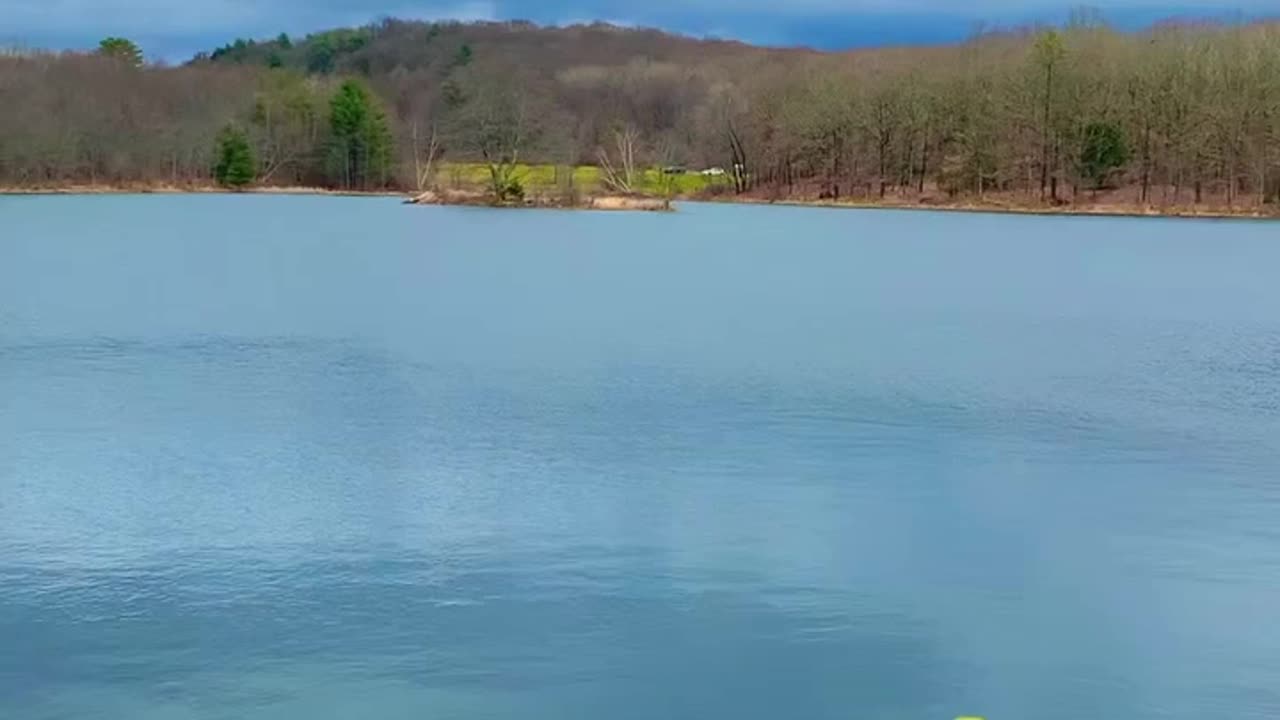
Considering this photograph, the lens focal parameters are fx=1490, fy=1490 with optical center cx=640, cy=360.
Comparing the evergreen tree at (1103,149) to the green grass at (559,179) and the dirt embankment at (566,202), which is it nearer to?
the dirt embankment at (566,202)

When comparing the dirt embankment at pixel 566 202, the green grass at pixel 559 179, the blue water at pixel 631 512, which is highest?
the green grass at pixel 559 179

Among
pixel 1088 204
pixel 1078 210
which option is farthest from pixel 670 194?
pixel 1088 204

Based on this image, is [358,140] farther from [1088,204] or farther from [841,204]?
[1088,204]

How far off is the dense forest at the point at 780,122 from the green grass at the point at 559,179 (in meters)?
1.06

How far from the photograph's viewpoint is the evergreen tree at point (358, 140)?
274 feet

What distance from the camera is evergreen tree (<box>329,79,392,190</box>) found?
83438 millimetres

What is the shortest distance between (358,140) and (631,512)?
74700 millimetres

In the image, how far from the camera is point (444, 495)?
12.3 metres

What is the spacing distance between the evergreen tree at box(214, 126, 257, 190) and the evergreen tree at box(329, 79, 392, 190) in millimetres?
4806

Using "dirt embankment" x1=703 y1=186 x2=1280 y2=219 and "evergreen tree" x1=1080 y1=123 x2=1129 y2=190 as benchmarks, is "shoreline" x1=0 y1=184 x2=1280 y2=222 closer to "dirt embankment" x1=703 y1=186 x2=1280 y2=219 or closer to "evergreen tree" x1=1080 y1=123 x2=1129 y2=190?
"dirt embankment" x1=703 y1=186 x2=1280 y2=219

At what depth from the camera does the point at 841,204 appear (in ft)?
235

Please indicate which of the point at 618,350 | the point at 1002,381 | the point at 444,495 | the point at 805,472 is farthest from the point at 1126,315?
the point at 444,495

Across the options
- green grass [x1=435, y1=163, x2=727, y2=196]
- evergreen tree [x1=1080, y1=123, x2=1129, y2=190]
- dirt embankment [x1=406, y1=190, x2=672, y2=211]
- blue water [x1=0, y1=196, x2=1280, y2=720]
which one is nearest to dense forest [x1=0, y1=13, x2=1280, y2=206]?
evergreen tree [x1=1080, y1=123, x2=1129, y2=190]

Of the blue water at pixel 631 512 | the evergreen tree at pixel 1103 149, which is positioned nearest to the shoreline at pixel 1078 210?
the evergreen tree at pixel 1103 149
